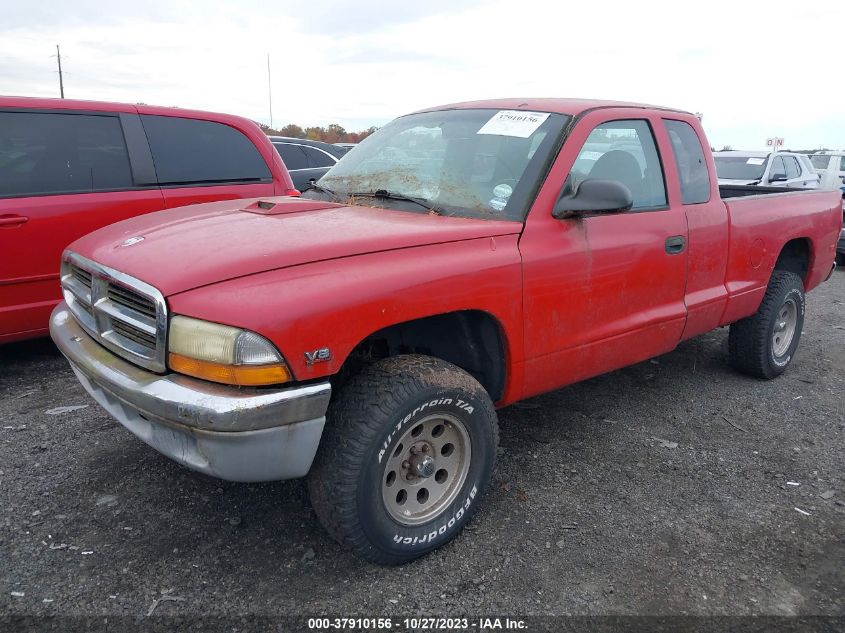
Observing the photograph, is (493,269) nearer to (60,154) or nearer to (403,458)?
(403,458)

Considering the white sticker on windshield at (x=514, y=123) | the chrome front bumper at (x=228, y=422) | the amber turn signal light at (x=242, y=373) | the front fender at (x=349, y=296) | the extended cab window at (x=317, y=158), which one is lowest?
the chrome front bumper at (x=228, y=422)

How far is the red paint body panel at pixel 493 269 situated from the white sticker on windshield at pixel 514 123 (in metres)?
0.10

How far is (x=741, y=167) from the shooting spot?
11539 mm

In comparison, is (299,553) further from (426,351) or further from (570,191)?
(570,191)

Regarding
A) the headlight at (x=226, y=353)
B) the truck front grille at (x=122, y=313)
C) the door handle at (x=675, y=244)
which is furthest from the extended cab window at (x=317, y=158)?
the headlight at (x=226, y=353)

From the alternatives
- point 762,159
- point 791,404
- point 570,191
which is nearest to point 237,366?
point 570,191

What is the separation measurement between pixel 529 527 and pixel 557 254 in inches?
47.8

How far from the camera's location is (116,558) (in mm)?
2592

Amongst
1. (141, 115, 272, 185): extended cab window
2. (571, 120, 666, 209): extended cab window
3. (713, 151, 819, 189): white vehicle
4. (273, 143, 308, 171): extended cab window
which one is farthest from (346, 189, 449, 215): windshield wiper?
(713, 151, 819, 189): white vehicle

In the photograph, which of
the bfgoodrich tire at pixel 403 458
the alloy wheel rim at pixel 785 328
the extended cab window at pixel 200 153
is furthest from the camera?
the extended cab window at pixel 200 153

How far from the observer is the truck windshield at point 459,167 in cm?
301

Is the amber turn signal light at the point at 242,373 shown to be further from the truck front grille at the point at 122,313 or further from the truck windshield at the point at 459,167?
the truck windshield at the point at 459,167

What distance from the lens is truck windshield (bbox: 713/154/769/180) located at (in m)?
11.3

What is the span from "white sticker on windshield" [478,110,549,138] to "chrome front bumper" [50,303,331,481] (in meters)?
1.69
